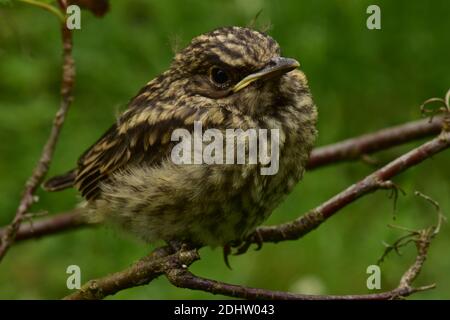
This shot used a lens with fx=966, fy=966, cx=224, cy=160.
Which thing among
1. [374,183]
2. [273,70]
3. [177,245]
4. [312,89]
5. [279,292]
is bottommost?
[279,292]

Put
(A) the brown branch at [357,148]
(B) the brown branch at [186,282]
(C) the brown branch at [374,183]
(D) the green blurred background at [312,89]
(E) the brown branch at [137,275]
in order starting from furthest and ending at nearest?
1. (D) the green blurred background at [312,89]
2. (A) the brown branch at [357,148]
3. (C) the brown branch at [374,183]
4. (E) the brown branch at [137,275]
5. (B) the brown branch at [186,282]

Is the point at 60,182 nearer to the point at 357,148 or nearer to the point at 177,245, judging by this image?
the point at 177,245

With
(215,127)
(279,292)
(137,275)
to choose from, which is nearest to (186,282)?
(137,275)

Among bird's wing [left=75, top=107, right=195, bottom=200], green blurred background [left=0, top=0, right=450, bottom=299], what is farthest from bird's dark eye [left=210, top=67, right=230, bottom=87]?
green blurred background [left=0, top=0, right=450, bottom=299]

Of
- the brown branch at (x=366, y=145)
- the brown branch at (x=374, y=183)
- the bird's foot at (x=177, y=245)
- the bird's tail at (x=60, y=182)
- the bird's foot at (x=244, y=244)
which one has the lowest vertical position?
the bird's foot at (x=177, y=245)

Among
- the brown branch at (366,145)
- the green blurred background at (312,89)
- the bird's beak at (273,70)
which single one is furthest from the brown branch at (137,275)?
the green blurred background at (312,89)

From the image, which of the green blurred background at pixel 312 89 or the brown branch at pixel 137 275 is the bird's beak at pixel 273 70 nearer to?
the brown branch at pixel 137 275

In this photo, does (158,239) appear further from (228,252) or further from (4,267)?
(4,267)

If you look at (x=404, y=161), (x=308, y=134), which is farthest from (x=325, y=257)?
(x=404, y=161)

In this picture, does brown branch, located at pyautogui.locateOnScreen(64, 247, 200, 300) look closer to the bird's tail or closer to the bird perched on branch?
the bird perched on branch
